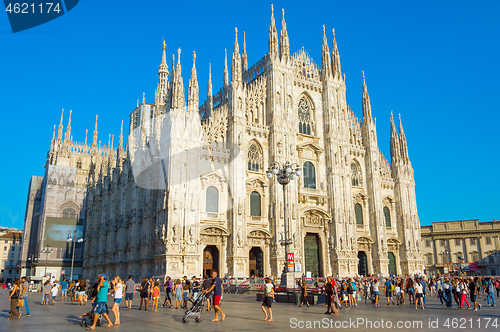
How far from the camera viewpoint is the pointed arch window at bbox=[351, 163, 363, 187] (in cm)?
4506

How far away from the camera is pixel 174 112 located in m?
34.2

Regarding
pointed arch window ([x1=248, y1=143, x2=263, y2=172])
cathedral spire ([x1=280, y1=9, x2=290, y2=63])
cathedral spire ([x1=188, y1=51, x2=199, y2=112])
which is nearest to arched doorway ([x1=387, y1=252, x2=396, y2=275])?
pointed arch window ([x1=248, y1=143, x2=263, y2=172])

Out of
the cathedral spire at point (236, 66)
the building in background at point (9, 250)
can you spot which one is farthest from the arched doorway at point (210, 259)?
the building in background at point (9, 250)

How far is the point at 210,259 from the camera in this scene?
115 ft

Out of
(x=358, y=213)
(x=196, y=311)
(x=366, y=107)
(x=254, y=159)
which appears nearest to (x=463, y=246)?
(x=358, y=213)

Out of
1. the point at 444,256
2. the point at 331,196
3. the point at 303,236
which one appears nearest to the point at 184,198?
→ the point at 303,236

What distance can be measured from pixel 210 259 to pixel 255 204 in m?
6.50

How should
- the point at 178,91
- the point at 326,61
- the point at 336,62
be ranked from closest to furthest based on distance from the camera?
1. the point at 178,91
2. the point at 326,61
3. the point at 336,62

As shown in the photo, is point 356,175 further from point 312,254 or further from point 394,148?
point 312,254

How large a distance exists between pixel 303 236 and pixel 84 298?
22822 millimetres

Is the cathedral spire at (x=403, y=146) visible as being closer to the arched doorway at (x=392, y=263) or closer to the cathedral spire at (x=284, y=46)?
the arched doorway at (x=392, y=263)

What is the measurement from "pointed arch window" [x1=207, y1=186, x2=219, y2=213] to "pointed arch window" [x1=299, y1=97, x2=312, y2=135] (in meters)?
12.6

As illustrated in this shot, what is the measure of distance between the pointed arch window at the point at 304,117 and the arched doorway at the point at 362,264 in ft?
45.6

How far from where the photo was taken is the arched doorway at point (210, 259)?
34.6 metres
